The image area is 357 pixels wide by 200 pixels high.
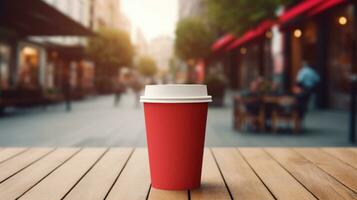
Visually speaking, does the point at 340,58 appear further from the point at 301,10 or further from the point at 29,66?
the point at 29,66

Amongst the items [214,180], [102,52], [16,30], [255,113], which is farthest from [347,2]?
[102,52]

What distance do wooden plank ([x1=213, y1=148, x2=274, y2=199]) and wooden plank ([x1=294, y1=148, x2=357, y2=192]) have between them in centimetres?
45

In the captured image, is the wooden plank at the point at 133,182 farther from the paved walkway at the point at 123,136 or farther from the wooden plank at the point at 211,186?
the paved walkway at the point at 123,136

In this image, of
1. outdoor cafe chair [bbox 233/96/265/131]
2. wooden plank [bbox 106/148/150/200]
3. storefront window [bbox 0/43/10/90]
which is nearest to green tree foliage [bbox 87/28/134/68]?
storefront window [bbox 0/43/10/90]

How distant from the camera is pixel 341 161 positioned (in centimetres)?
292

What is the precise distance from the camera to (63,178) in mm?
2377

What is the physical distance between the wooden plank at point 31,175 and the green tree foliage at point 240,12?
41.9 feet

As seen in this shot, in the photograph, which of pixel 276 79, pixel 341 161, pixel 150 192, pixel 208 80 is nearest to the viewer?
pixel 150 192

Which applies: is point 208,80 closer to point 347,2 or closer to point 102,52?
point 347,2

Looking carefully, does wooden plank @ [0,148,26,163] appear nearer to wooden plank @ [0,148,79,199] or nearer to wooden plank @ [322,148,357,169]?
wooden plank @ [0,148,79,199]

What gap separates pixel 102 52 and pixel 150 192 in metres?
37.4

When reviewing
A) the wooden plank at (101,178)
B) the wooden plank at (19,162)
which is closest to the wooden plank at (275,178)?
the wooden plank at (101,178)

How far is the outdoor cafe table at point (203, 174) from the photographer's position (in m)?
2.07

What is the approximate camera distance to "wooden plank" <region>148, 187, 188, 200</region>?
2041 mm
